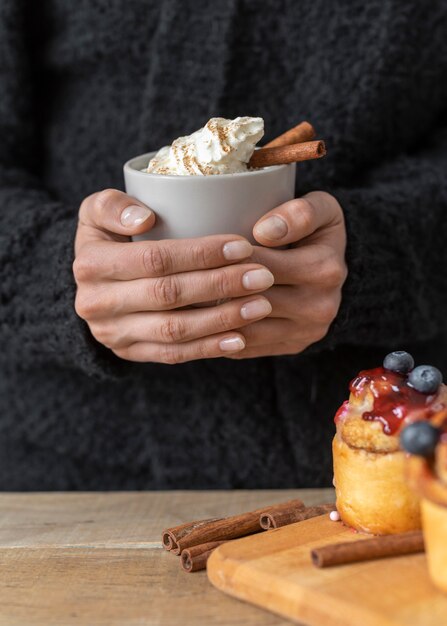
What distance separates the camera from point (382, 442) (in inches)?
33.2

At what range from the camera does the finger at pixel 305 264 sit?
0.95 metres

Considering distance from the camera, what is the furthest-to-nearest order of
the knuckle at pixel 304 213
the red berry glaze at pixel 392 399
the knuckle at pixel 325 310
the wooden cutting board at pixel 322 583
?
1. the knuckle at pixel 325 310
2. the knuckle at pixel 304 213
3. the red berry glaze at pixel 392 399
4. the wooden cutting board at pixel 322 583

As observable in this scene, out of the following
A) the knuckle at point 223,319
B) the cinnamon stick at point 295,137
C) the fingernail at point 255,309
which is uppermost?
the cinnamon stick at point 295,137

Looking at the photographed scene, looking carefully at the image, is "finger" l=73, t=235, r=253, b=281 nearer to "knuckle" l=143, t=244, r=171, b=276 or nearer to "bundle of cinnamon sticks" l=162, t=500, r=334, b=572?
"knuckle" l=143, t=244, r=171, b=276

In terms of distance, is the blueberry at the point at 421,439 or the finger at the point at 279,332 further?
the finger at the point at 279,332

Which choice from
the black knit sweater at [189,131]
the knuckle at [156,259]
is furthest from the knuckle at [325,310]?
the knuckle at [156,259]

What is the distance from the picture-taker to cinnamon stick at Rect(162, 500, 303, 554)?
3.06 feet

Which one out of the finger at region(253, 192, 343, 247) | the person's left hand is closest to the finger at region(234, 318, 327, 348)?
the person's left hand

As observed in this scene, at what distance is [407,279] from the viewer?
1216mm

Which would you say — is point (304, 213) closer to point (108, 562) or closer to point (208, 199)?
point (208, 199)

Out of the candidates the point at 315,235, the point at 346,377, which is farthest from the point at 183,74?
the point at 346,377

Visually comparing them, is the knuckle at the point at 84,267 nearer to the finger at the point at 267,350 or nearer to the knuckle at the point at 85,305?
the knuckle at the point at 85,305

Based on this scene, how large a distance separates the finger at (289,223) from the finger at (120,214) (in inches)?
4.5

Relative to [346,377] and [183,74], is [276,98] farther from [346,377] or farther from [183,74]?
[346,377]
